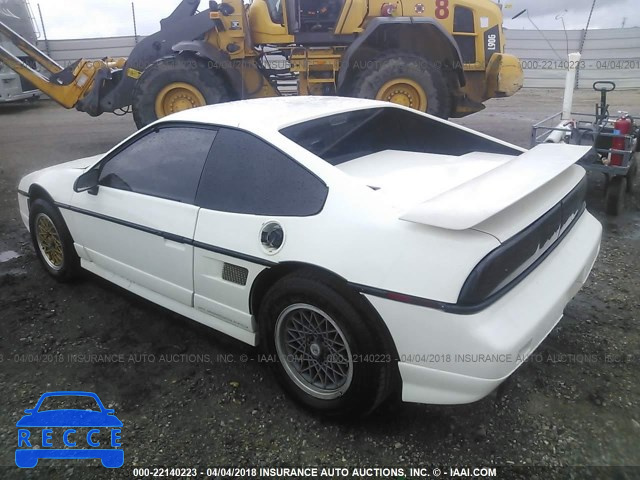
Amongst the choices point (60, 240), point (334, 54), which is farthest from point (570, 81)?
point (60, 240)

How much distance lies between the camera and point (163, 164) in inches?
115

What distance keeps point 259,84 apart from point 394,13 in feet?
7.36

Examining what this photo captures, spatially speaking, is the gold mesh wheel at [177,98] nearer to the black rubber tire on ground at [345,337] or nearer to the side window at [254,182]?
the side window at [254,182]

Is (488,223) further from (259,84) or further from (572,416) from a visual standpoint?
(259,84)

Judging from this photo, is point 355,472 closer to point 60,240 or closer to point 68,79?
point 60,240

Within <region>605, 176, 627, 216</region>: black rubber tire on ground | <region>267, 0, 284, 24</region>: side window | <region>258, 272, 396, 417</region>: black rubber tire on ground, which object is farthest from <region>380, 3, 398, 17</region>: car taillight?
<region>258, 272, 396, 417</region>: black rubber tire on ground

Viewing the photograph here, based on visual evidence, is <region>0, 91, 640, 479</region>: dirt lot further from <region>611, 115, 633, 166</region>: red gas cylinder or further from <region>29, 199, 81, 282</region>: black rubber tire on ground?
<region>611, 115, 633, 166</region>: red gas cylinder

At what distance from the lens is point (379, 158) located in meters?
3.09

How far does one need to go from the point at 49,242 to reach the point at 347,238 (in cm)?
278

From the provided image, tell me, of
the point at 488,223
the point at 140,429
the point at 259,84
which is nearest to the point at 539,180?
the point at 488,223

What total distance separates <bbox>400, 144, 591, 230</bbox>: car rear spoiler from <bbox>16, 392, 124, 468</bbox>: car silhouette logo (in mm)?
1707

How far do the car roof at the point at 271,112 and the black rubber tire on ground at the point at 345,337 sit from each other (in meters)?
0.86

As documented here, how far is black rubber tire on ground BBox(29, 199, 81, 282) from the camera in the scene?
3.53 m

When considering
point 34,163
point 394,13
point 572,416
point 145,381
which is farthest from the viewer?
point 34,163
